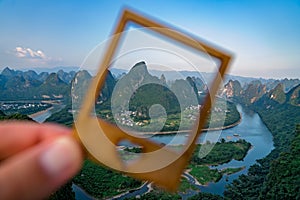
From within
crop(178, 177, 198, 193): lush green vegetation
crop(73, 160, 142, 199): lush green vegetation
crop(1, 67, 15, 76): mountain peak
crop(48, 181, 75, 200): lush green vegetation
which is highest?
crop(48, 181, 75, 200): lush green vegetation

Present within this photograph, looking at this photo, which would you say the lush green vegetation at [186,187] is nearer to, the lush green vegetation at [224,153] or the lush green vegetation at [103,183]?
the lush green vegetation at [103,183]

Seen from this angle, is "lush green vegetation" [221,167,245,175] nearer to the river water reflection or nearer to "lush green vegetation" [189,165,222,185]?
the river water reflection

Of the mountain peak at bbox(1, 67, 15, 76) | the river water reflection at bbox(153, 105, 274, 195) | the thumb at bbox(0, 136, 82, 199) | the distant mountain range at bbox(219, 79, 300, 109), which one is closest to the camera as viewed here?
the thumb at bbox(0, 136, 82, 199)

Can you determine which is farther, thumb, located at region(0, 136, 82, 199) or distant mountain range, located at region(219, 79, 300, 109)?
distant mountain range, located at region(219, 79, 300, 109)

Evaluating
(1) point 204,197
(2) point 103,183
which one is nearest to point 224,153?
(1) point 204,197

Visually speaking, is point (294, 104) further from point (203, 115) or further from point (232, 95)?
point (203, 115)

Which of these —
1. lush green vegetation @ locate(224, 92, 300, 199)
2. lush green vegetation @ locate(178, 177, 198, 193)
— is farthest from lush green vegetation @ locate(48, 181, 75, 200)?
lush green vegetation @ locate(224, 92, 300, 199)

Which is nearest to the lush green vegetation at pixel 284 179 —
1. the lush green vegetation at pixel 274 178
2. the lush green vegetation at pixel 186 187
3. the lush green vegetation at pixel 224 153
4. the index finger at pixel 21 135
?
the lush green vegetation at pixel 274 178

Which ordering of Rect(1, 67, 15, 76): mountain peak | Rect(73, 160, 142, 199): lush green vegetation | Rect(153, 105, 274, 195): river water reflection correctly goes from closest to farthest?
Rect(73, 160, 142, 199): lush green vegetation, Rect(153, 105, 274, 195): river water reflection, Rect(1, 67, 15, 76): mountain peak

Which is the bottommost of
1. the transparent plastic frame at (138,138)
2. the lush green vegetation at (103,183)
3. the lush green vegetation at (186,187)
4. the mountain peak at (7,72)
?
the mountain peak at (7,72)
